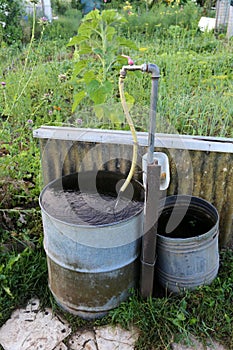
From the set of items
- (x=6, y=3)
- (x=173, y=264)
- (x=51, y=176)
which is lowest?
(x=173, y=264)

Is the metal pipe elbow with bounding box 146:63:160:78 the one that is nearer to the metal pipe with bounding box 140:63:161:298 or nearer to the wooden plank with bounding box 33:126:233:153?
the metal pipe with bounding box 140:63:161:298

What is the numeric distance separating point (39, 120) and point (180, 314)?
200 cm

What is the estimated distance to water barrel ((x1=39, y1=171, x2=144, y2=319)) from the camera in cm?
153

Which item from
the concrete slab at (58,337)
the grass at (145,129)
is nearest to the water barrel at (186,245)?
the grass at (145,129)

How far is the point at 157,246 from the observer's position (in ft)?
5.83

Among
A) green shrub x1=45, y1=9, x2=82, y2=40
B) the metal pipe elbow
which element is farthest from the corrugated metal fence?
green shrub x1=45, y1=9, x2=82, y2=40

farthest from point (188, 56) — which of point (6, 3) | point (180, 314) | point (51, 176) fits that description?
point (6, 3)

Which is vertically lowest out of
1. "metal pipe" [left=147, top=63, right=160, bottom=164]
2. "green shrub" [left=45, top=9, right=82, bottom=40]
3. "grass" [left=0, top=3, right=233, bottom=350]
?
"grass" [left=0, top=3, right=233, bottom=350]

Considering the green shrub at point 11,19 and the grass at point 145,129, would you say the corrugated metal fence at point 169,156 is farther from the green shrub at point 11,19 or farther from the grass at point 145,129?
the green shrub at point 11,19

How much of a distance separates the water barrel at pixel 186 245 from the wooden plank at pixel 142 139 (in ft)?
1.01

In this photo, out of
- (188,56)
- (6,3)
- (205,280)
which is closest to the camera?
(205,280)

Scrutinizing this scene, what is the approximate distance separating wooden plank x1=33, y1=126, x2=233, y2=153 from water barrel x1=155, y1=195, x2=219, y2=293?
0.31 m

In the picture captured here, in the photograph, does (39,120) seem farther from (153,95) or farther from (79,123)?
(153,95)

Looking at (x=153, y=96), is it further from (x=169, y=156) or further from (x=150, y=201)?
(x=169, y=156)
